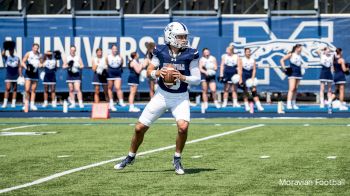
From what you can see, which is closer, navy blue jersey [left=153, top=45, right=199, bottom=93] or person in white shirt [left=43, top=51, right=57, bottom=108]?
navy blue jersey [left=153, top=45, right=199, bottom=93]

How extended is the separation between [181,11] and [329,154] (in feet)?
60.1

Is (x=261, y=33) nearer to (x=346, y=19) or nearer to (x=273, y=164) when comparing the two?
(x=346, y=19)

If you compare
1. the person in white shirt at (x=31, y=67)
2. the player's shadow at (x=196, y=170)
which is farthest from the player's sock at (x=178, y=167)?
the person in white shirt at (x=31, y=67)

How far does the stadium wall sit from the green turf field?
982cm

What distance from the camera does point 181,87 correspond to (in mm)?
11641

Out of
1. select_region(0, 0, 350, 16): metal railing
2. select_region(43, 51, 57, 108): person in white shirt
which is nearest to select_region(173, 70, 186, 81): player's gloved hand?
select_region(43, 51, 57, 108): person in white shirt

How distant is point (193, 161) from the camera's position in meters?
13.0

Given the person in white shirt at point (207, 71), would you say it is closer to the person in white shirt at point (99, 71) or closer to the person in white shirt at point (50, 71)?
the person in white shirt at point (99, 71)

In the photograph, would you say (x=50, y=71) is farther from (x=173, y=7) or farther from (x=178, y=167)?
(x=178, y=167)

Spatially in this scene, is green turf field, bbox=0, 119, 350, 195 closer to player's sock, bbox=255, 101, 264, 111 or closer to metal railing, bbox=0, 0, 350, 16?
player's sock, bbox=255, 101, 264, 111

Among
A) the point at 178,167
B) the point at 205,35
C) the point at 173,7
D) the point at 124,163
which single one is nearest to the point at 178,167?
the point at 178,167

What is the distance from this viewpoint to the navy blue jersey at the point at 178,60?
11.6 metres

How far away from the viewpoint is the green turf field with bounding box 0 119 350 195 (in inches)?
385

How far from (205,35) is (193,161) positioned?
18.3 m
